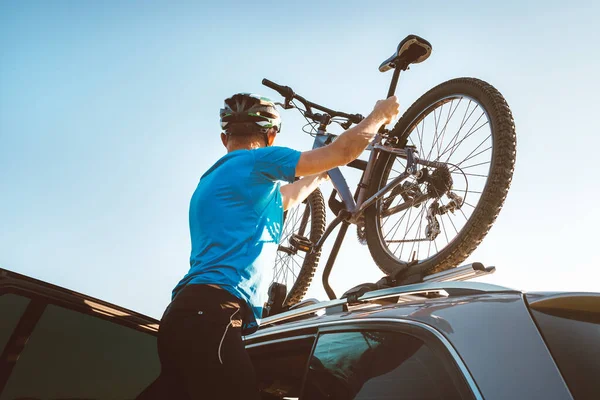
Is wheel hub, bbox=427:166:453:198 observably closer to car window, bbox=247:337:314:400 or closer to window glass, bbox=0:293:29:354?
car window, bbox=247:337:314:400

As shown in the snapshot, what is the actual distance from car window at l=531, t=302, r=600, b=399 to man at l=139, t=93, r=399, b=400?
37.2 inches

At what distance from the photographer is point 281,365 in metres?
2.31

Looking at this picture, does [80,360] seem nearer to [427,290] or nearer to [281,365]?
[281,365]

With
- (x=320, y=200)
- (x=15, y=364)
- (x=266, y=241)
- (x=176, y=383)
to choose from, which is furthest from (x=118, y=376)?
(x=320, y=200)

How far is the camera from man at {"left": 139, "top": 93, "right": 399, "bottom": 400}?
1.72 meters

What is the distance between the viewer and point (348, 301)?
1.89 m

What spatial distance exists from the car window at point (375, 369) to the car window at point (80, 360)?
39.7 inches

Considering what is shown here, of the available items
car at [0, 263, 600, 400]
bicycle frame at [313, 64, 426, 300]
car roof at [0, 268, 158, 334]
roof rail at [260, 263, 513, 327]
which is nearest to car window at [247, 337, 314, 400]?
car at [0, 263, 600, 400]

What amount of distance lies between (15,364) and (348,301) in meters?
1.26

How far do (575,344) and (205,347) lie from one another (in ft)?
3.61

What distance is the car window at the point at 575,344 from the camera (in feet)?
3.75

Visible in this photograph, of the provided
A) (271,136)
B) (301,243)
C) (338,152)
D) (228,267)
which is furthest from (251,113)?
(301,243)

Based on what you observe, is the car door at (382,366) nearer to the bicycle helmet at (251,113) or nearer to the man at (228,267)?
the man at (228,267)

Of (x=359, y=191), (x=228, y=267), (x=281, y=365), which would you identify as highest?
(x=359, y=191)
